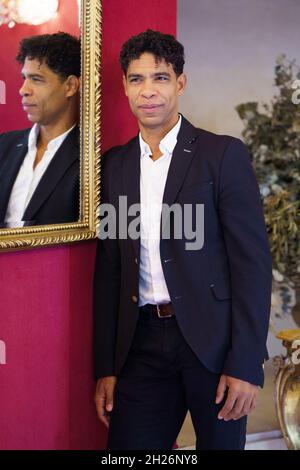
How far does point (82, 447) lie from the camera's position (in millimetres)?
2311

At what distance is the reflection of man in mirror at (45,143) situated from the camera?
6.35 ft

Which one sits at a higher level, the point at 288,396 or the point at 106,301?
the point at 106,301

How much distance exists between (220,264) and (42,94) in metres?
0.74

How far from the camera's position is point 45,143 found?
204cm

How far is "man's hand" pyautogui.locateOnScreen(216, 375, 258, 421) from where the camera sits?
2008 mm

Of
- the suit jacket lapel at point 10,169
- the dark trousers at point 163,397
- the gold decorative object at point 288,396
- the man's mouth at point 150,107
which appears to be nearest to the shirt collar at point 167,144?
the man's mouth at point 150,107

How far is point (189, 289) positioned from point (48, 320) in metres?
0.46

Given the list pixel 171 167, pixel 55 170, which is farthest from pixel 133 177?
pixel 55 170

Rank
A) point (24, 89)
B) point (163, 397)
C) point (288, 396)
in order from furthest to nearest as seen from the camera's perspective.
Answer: point (288, 396) < point (163, 397) < point (24, 89)

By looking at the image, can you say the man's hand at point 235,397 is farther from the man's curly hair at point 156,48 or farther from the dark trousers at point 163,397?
the man's curly hair at point 156,48

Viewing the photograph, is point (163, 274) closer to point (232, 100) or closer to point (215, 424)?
point (215, 424)

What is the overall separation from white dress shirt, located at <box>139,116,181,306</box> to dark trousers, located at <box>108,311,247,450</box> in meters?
0.08

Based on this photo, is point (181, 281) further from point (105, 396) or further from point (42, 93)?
point (42, 93)

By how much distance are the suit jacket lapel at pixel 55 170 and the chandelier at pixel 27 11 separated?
14.1 inches
